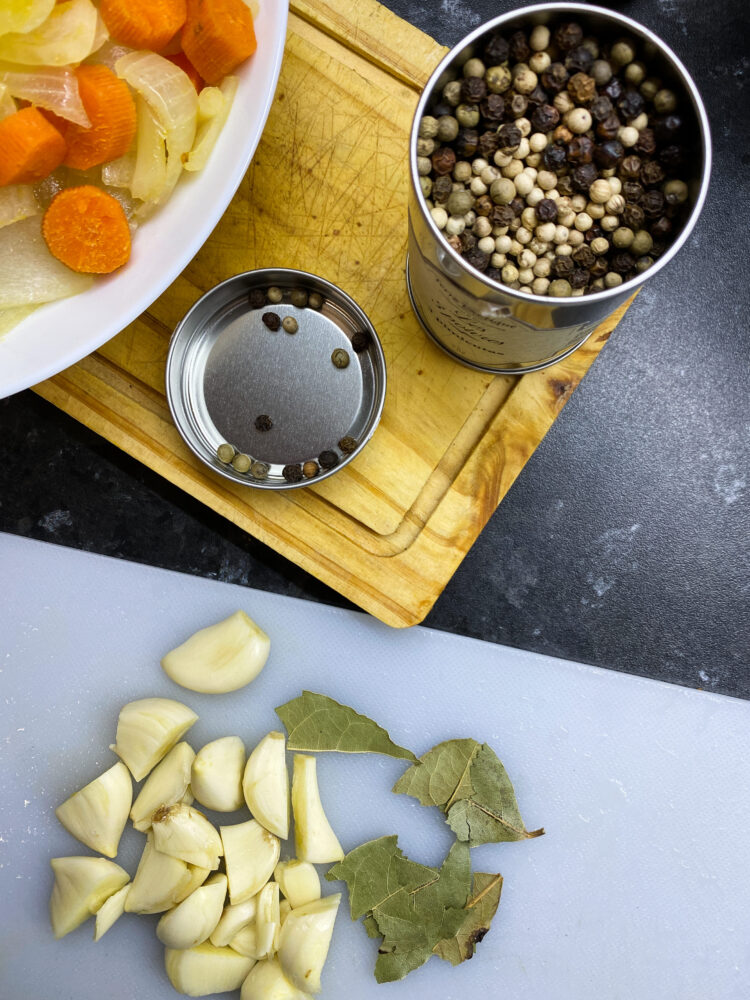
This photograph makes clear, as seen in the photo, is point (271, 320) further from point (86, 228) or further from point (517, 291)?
point (517, 291)

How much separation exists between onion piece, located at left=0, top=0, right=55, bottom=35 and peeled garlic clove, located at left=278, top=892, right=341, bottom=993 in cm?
119

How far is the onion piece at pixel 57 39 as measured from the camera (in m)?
0.85

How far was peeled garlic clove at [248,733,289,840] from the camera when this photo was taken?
116 centimetres

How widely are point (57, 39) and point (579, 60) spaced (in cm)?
56

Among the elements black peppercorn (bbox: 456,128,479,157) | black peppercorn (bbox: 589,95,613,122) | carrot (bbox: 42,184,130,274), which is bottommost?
carrot (bbox: 42,184,130,274)

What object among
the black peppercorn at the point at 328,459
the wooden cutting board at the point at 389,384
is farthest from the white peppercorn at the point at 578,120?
the black peppercorn at the point at 328,459

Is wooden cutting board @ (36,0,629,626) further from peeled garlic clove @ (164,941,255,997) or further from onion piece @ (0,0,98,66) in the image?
peeled garlic clove @ (164,941,255,997)

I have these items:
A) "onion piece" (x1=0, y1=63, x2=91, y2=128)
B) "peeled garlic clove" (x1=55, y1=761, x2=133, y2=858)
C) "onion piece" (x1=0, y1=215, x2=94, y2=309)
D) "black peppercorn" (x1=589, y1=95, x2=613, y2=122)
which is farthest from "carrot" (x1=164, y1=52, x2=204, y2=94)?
"peeled garlic clove" (x1=55, y1=761, x2=133, y2=858)

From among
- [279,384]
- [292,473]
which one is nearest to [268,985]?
[292,473]

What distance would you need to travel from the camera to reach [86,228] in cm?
91

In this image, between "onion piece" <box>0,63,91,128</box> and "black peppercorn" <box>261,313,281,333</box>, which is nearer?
"onion piece" <box>0,63,91,128</box>

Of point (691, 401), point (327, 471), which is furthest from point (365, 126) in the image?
point (691, 401)

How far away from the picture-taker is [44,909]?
122 cm

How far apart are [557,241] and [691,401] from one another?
19.5 inches
